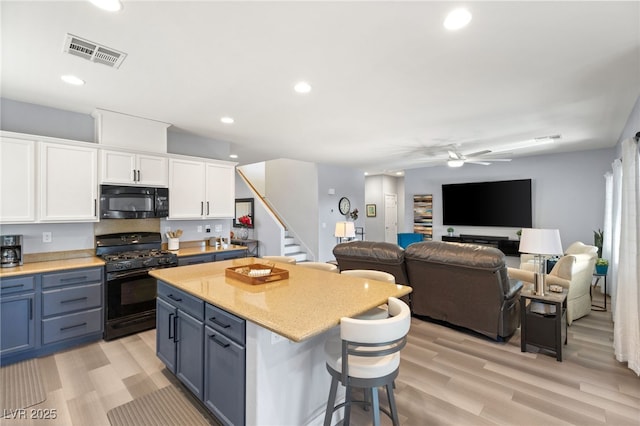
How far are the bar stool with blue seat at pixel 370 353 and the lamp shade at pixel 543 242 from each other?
2.03m

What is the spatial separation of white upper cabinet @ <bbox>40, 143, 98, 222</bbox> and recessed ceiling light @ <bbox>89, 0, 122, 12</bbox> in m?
2.25

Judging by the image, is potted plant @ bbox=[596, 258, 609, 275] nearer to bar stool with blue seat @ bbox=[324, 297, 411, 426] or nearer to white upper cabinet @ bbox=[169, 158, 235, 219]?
bar stool with blue seat @ bbox=[324, 297, 411, 426]

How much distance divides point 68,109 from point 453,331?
5.51 meters


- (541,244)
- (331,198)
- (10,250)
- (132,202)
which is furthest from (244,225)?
(541,244)

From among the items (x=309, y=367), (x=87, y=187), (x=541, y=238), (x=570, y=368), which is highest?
(x=87, y=187)

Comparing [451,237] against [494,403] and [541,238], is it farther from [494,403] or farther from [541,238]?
[494,403]

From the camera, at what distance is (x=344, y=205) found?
335 inches

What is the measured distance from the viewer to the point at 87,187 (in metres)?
3.48

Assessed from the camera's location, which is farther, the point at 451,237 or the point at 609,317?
the point at 451,237

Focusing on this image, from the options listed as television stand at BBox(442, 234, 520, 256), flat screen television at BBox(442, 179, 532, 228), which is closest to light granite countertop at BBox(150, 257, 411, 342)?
television stand at BBox(442, 234, 520, 256)

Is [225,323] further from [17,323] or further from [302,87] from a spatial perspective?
[17,323]

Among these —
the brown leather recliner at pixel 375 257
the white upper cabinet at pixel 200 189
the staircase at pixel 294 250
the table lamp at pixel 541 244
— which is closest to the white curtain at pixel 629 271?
the table lamp at pixel 541 244

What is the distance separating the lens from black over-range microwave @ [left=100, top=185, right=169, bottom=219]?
358 cm

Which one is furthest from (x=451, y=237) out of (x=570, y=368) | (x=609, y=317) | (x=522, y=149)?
(x=570, y=368)
